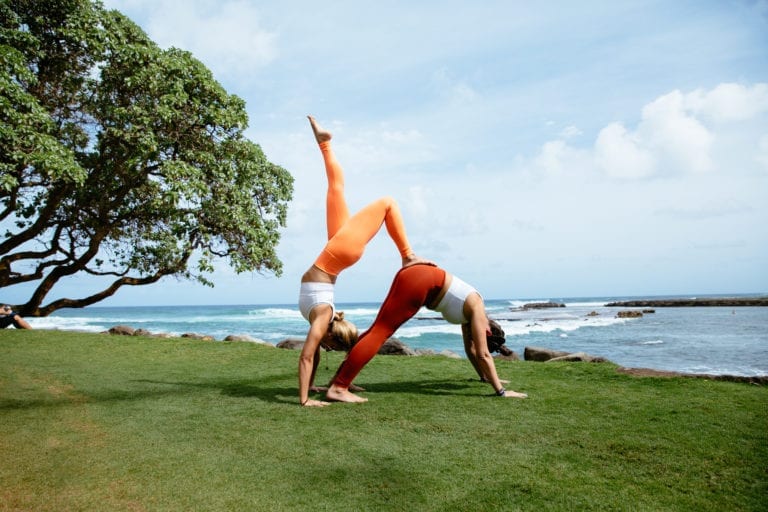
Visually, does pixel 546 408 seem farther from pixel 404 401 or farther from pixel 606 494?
pixel 606 494

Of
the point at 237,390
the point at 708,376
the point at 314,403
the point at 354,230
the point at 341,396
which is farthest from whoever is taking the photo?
the point at 708,376

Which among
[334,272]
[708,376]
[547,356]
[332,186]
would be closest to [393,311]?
[334,272]

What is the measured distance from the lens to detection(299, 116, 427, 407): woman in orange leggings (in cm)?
515

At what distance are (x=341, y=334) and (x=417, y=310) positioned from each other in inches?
31.3

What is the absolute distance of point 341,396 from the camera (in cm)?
524

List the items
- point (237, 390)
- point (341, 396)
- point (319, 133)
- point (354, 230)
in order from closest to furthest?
point (341, 396), point (354, 230), point (319, 133), point (237, 390)

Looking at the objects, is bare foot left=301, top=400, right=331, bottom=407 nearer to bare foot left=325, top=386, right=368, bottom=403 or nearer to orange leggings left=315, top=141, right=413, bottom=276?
bare foot left=325, top=386, right=368, bottom=403

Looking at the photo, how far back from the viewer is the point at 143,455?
3.73 m

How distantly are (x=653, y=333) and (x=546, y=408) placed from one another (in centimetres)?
2307

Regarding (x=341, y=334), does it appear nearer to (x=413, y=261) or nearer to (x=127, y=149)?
(x=413, y=261)

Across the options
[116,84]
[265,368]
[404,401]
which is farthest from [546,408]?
[116,84]

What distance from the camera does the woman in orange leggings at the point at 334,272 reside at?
5148 millimetres

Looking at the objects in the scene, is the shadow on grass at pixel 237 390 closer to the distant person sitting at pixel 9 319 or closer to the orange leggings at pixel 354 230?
the orange leggings at pixel 354 230

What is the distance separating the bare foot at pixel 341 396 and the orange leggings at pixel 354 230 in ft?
3.82
